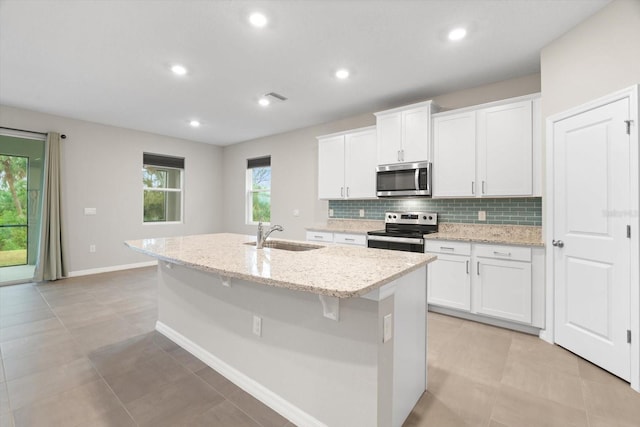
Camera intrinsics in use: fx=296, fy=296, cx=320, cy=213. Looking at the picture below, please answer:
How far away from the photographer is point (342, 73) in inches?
123

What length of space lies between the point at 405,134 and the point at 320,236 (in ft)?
5.94

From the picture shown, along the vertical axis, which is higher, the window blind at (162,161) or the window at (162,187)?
the window blind at (162,161)

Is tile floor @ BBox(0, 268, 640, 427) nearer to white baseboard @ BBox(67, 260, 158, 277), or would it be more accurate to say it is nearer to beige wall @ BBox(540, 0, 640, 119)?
white baseboard @ BBox(67, 260, 158, 277)

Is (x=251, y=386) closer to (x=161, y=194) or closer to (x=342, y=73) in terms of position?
(x=342, y=73)

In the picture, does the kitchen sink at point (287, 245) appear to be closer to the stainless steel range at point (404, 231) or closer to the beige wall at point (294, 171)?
the stainless steel range at point (404, 231)

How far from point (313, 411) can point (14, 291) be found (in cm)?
478

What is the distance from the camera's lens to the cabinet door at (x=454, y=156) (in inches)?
127

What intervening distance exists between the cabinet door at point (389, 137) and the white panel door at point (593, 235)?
1.57 meters

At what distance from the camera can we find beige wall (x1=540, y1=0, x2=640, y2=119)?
2.03 metres

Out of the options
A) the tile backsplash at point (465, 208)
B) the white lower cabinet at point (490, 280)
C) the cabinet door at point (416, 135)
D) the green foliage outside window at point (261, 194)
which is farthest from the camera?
the green foliage outside window at point (261, 194)

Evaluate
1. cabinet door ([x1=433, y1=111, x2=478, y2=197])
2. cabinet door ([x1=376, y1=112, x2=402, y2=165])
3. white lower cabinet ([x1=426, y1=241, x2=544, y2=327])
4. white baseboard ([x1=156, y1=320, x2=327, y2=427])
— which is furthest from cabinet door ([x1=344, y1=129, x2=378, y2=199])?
white baseboard ([x1=156, y1=320, x2=327, y2=427])

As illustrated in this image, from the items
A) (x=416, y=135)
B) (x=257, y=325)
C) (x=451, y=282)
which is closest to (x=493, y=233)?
(x=451, y=282)

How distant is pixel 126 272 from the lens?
518cm

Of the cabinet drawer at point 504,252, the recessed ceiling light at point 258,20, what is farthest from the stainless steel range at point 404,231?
the recessed ceiling light at point 258,20
